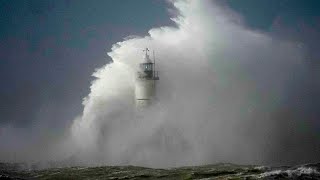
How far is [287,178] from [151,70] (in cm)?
9736

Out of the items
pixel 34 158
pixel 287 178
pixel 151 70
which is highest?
pixel 151 70

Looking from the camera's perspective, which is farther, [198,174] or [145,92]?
[145,92]

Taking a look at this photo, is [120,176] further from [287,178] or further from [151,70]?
[151,70]

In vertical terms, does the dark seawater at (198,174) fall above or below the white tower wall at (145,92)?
below

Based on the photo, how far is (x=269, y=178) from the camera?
3661 inches

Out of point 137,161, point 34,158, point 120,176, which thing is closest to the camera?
point 120,176

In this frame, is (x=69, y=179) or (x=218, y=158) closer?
(x=69, y=179)

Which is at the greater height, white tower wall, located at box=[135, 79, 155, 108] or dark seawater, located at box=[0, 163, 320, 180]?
white tower wall, located at box=[135, 79, 155, 108]

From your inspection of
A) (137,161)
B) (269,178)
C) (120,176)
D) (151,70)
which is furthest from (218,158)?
(269,178)

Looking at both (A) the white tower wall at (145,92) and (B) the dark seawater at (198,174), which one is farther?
(A) the white tower wall at (145,92)

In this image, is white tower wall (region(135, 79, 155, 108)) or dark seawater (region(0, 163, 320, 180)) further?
white tower wall (region(135, 79, 155, 108))

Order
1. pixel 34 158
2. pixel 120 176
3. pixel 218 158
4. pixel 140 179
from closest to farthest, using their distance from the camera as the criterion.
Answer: pixel 140 179 → pixel 120 176 → pixel 218 158 → pixel 34 158

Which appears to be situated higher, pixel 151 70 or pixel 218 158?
pixel 151 70

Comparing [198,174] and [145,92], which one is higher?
[145,92]
